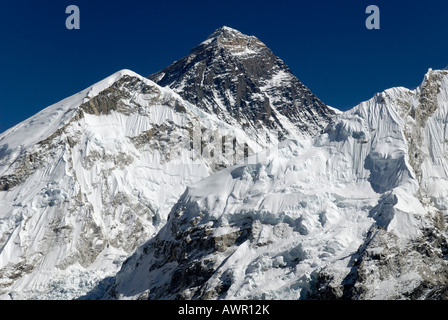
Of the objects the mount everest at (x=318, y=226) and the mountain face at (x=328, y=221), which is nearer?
the mountain face at (x=328, y=221)

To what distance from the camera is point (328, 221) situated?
467ft

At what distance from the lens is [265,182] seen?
157875mm

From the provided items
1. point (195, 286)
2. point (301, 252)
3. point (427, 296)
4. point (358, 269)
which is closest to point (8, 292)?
point (195, 286)

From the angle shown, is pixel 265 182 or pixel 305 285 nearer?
pixel 305 285

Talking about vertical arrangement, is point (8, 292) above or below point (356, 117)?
below

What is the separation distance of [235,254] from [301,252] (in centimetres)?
1265

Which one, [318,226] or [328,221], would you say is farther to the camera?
[328,221]

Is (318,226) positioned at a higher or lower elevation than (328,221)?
lower

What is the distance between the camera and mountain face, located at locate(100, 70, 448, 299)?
124 m

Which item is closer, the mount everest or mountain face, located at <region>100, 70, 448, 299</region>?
mountain face, located at <region>100, 70, 448, 299</region>

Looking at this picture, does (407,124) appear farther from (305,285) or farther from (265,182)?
(305,285)

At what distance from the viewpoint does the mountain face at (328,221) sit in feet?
407
